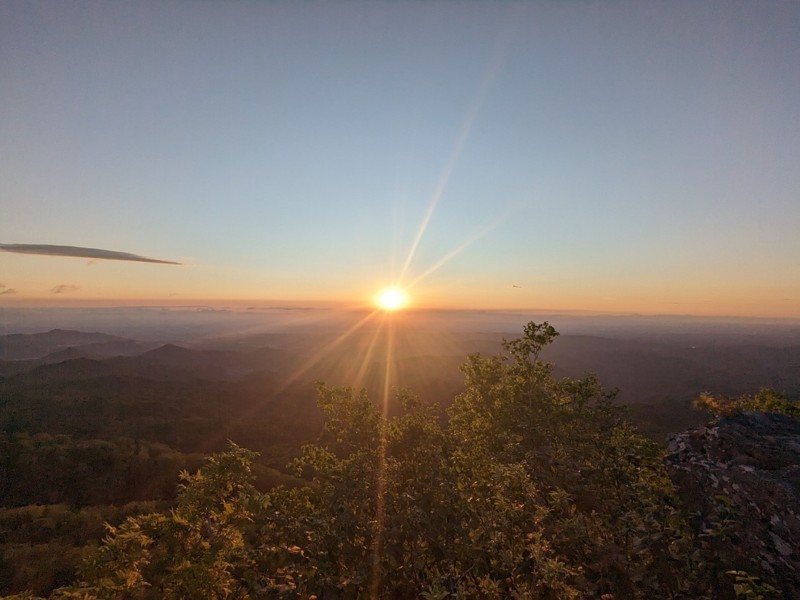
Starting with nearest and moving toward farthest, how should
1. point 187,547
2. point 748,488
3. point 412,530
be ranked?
point 187,547 → point 412,530 → point 748,488

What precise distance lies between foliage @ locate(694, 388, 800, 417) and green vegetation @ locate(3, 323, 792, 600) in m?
8.56

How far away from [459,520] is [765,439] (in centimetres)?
908

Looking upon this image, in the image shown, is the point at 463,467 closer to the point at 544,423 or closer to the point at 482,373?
the point at 544,423

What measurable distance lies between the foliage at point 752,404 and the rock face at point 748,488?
5685 mm

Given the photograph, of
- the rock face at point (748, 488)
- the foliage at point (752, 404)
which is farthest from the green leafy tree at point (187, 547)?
the foliage at point (752, 404)

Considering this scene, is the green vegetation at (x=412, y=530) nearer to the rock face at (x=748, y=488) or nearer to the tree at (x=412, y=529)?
the tree at (x=412, y=529)

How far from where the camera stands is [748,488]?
8.59 meters

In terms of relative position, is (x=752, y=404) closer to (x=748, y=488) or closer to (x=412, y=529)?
(x=748, y=488)

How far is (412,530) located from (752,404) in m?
22.7

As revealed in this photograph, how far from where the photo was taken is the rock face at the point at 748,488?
23.0 ft

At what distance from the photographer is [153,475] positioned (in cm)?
6850

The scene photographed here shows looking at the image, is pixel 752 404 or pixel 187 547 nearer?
pixel 187 547

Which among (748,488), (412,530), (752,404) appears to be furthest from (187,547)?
(752,404)

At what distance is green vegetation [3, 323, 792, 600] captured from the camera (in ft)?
20.9
